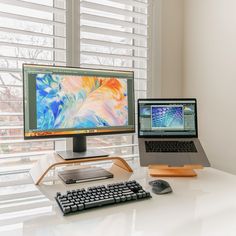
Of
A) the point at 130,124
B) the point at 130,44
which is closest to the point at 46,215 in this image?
the point at 130,124

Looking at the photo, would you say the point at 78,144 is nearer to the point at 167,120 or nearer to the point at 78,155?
the point at 78,155

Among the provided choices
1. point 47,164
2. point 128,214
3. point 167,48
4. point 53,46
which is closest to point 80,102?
point 47,164

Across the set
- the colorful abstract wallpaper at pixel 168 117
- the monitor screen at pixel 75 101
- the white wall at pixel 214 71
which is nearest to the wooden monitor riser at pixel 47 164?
Answer: the monitor screen at pixel 75 101

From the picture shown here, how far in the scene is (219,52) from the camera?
167 centimetres

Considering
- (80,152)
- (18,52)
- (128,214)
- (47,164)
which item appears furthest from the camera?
(18,52)

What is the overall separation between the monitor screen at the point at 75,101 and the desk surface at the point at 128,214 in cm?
27

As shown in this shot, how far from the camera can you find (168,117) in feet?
4.78

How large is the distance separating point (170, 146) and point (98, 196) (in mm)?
595

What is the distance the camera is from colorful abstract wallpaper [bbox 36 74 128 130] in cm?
118

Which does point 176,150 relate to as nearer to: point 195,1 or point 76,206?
point 76,206

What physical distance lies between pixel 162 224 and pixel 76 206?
0.92 feet

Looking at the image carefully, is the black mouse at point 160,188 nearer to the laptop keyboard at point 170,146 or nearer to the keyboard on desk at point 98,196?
the keyboard on desk at point 98,196

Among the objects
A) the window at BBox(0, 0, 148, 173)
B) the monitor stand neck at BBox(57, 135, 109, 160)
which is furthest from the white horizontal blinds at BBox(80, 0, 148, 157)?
the monitor stand neck at BBox(57, 135, 109, 160)

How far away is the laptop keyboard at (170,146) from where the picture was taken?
137 centimetres
